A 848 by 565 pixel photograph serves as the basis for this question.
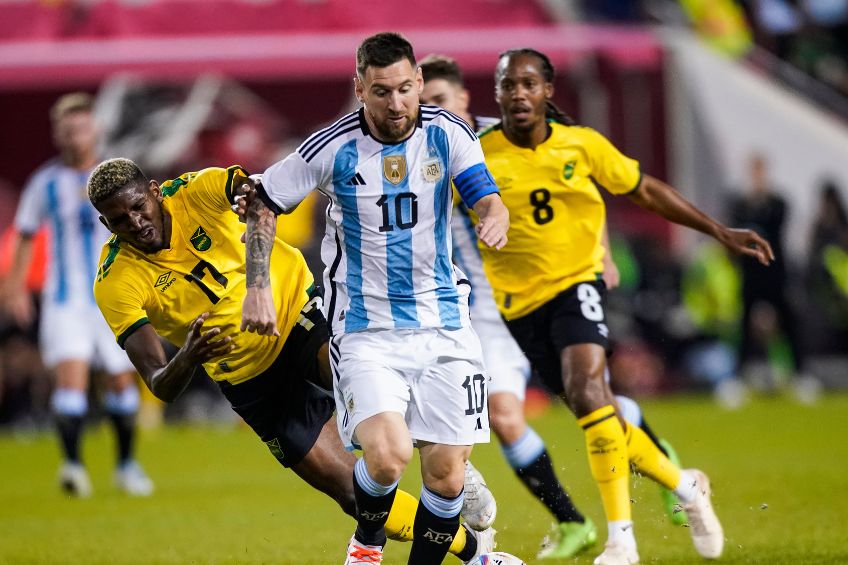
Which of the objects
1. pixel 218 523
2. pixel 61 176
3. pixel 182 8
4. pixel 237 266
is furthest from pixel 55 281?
pixel 182 8

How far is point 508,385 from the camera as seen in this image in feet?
25.6

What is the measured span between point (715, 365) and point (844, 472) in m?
6.98

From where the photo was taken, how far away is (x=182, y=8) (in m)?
20.8

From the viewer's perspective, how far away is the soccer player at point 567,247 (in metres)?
7.02

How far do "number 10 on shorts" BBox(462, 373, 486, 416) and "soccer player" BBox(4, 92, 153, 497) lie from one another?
533 cm

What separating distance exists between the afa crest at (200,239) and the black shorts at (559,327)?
185cm

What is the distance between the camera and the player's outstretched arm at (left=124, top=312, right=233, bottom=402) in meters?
5.78

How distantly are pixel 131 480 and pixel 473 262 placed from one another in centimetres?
406

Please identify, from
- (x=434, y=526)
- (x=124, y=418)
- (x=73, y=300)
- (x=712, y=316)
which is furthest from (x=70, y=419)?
(x=712, y=316)

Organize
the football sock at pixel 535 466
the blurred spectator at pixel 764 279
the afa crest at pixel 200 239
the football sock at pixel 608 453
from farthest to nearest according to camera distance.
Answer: the blurred spectator at pixel 764 279 → the football sock at pixel 535 466 → the football sock at pixel 608 453 → the afa crest at pixel 200 239

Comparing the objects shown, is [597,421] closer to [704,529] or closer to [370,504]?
[704,529]

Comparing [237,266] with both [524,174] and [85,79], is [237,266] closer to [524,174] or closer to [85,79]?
[524,174]

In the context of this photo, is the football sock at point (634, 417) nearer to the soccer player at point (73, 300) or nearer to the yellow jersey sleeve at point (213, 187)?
the yellow jersey sleeve at point (213, 187)

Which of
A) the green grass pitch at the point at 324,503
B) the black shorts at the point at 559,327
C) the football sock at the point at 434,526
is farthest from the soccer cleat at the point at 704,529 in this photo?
the football sock at the point at 434,526
